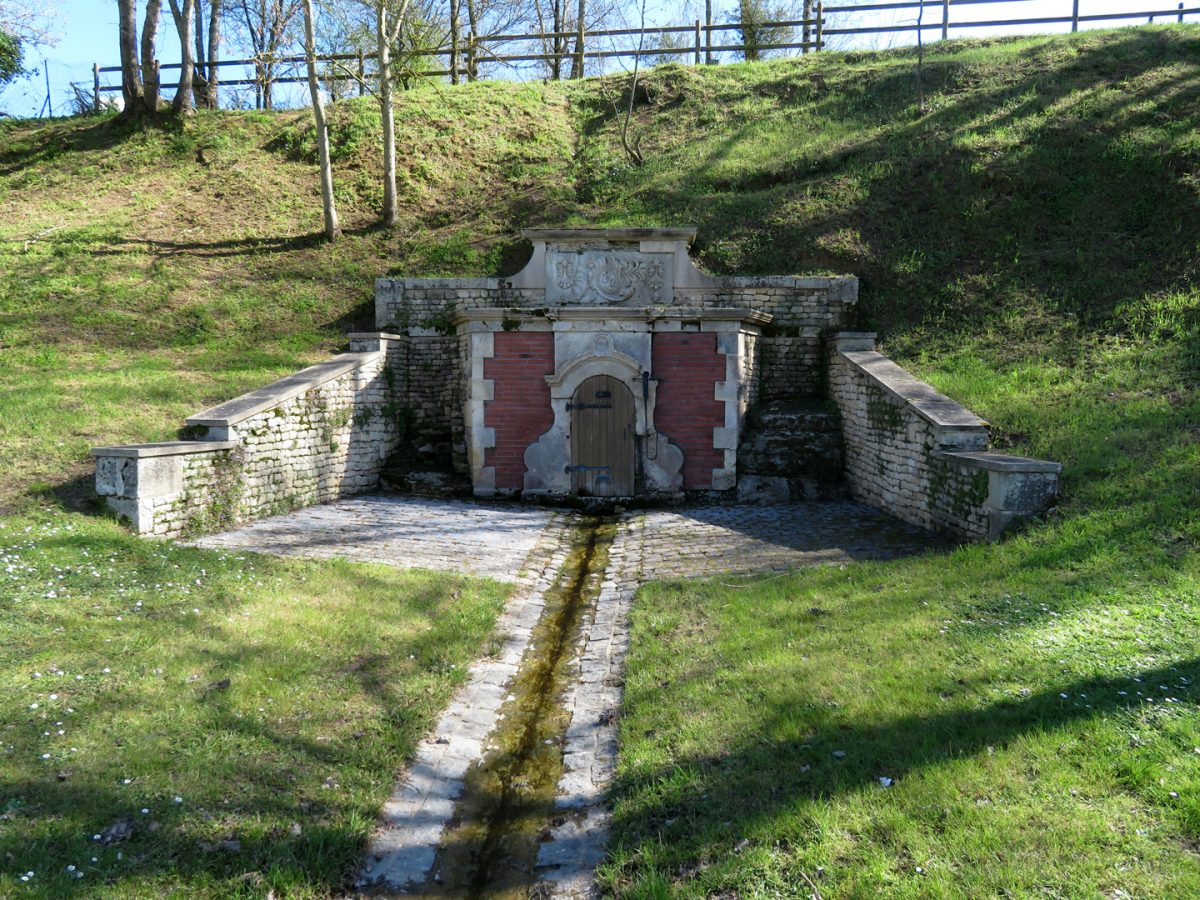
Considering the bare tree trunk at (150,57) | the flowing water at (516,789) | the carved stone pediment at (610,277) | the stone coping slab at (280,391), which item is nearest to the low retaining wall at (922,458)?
the carved stone pediment at (610,277)

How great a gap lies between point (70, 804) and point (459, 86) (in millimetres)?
22562

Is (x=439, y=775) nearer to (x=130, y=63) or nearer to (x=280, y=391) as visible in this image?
(x=280, y=391)

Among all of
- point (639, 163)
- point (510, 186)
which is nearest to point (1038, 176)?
point (639, 163)

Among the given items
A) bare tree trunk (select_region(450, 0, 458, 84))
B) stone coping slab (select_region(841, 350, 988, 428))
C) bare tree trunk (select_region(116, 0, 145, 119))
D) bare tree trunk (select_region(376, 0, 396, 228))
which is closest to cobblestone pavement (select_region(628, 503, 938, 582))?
stone coping slab (select_region(841, 350, 988, 428))

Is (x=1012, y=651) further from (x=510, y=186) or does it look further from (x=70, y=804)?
(x=510, y=186)

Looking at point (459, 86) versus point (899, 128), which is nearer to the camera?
point (899, 128)

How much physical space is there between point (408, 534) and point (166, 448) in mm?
2845

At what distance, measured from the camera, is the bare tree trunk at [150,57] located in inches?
752

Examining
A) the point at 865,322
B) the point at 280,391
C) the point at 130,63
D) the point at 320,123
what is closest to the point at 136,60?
the point at 130,63

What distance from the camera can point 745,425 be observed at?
1223cm

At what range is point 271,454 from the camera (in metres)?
10.0

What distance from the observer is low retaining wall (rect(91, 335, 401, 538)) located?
314 inches

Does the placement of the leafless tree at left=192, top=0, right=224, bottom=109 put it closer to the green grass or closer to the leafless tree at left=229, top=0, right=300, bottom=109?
the leafless tree at left=229, top=0, right=300, bottom=109

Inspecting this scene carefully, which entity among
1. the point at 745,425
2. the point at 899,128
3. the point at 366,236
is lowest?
the point at 745,425
